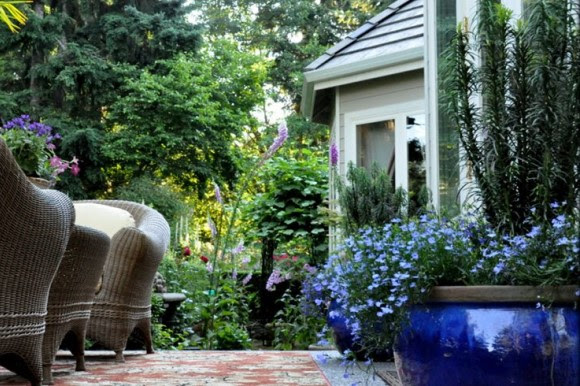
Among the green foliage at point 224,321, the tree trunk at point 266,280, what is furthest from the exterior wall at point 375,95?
the tree trunk at point 266,280

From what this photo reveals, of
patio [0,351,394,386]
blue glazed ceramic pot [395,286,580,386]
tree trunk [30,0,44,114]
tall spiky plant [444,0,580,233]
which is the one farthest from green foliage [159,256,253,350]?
tree trunk [30,0,44,114]

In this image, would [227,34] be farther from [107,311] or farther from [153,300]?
[107,311]

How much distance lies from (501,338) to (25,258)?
1769 mm

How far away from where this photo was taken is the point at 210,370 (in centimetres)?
465

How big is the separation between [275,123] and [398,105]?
571 inches

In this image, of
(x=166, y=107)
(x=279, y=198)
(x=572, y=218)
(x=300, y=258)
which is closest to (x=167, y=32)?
(x=166, y=107)

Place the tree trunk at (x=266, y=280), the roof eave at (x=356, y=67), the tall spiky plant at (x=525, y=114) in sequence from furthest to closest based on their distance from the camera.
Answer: the tree trunk at (x=266, y=280) → the roof eave at (x=356, y=67) → the tall spiky plant at (x=525, y=114)

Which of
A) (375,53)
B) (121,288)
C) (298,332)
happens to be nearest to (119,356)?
(121,288)

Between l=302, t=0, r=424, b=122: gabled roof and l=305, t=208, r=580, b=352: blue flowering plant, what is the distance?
14.9ft

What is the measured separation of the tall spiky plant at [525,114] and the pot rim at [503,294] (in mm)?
386

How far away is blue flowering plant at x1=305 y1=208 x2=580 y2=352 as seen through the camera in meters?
2.51

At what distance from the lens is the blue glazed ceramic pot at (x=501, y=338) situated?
2469 mm

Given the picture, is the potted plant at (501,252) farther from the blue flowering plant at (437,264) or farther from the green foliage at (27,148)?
the green foliage at (27,148)

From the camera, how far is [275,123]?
2234cm
